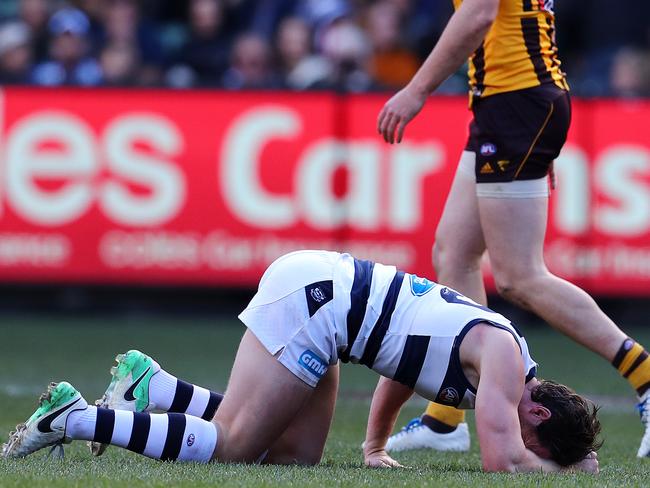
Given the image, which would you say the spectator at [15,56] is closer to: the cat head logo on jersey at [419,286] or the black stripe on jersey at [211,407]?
the black stripe on jersey at [211,407]

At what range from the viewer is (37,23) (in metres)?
11.5

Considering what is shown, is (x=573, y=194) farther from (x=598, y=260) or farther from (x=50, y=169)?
(x=50, y=169)

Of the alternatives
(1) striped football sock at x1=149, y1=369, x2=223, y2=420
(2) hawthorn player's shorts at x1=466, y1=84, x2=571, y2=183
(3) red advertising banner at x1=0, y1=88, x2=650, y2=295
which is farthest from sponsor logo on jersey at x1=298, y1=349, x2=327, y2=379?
(3) red advertising banner at x1=0, y1=88, x2=650, y2=295

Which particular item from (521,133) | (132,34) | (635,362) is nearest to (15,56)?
(132,34)

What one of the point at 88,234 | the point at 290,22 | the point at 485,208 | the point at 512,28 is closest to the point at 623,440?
the point at 485,208

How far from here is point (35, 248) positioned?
1002cm

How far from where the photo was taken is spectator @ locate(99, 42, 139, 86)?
10.2 meters

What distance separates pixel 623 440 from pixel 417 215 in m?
4.58

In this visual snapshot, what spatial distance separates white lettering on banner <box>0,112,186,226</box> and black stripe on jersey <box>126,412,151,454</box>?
5908 millimetres

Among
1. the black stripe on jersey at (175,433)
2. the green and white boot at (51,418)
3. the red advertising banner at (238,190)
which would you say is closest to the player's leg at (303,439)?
the black stripe on jersey at (175,433)

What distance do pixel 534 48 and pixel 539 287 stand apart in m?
0.94

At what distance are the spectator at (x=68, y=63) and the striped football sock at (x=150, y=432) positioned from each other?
6.33 meters

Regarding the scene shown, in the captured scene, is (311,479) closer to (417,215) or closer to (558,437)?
(558,437)

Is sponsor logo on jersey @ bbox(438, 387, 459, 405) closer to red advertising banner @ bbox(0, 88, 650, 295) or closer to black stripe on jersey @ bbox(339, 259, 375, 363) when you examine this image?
black stripe on jersey @ bbox(339, 259, 375, 363)
